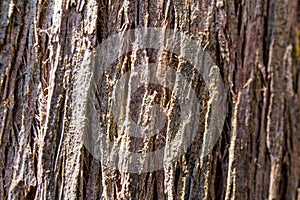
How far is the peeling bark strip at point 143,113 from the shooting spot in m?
1.21

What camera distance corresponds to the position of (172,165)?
124 cm

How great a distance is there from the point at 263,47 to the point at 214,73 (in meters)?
0.15

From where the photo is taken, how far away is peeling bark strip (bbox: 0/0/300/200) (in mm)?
1215

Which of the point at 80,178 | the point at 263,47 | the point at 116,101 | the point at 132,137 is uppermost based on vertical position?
the point at 263,47

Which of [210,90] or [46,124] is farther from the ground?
[210,90]

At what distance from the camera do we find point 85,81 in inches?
49.6

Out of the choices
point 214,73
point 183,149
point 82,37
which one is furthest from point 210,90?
point 82,37

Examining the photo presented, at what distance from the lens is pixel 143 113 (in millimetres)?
1246

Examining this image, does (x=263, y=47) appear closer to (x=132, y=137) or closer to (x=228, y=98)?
(x=228, y=98)

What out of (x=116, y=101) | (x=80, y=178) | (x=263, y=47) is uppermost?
(x=263, y=47)

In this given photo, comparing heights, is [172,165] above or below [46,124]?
below

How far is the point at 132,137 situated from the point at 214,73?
296 mm

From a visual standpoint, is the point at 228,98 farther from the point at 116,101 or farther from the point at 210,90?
the point at 116,101

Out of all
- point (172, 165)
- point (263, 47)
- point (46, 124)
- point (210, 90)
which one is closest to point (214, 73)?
point (210, 90)
